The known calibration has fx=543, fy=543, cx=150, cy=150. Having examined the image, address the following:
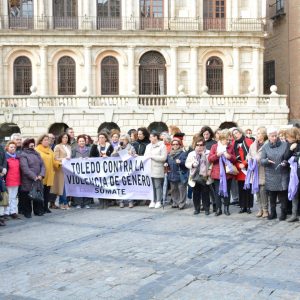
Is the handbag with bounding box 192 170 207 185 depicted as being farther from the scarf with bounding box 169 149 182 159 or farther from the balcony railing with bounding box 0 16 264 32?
the balcony railing with bounding box 0 16 264 32

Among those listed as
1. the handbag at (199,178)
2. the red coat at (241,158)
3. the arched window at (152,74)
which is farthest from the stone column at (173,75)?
the handbag at (199,178)

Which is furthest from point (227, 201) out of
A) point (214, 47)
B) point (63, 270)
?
point (214, 47)

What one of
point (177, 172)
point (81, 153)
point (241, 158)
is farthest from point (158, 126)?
point (241, 158)

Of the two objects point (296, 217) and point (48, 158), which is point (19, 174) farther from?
point (296, 217)

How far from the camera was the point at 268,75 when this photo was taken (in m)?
44.9

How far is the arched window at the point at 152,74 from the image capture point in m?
38.4

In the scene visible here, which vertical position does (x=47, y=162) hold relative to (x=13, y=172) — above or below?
above

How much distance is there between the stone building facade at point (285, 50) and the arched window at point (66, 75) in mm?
16132

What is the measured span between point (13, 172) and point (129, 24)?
26185mm

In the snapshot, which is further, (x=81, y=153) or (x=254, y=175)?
(x=81, y=153)

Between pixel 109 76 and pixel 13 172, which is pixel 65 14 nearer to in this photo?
pixel 109 76

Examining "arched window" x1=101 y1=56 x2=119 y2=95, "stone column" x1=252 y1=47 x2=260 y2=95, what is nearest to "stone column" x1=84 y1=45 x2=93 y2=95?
"arched window" x1=101 y1=56 x2=119 y2=95

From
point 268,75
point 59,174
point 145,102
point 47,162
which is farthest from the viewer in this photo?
point 268,75

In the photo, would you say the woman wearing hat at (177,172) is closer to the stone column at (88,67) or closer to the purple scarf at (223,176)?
the purple scarf at (223,176)
